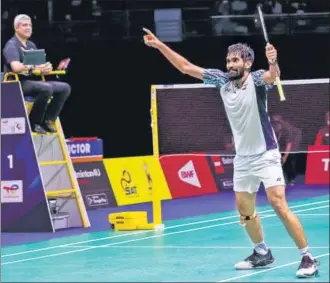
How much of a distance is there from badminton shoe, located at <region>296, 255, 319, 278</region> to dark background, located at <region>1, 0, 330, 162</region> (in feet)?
45.6

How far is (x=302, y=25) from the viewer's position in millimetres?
25078

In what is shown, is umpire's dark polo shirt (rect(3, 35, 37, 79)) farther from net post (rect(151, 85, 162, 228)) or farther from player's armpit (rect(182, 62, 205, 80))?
player's armpit (rect(182, 62, 205, 80))

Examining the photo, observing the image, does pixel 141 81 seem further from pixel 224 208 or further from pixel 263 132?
pixel 263 132

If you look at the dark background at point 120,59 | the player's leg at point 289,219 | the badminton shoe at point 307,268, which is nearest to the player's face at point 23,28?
the player's leg at point 289,219

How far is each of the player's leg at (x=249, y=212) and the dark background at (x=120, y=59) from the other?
1316 centimetres

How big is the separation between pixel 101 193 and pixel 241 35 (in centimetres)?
684

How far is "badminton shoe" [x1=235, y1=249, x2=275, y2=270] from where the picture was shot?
1066 cm

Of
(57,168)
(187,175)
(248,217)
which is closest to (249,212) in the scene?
(248,217)

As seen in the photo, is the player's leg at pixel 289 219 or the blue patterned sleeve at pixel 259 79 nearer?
the blue patterned sleeve at pixel 259 79

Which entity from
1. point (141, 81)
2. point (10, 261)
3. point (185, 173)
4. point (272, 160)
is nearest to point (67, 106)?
point (141, 81)

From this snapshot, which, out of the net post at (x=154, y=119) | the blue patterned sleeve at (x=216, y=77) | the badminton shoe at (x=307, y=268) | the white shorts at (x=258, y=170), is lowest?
the badminton shoe at (x=307, y=268)

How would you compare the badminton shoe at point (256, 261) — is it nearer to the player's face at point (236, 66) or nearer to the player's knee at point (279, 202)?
the player's knee at point (279, 202)

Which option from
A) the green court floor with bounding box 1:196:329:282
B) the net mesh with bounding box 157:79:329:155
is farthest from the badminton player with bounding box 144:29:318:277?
the net mesh with bounding box 157:79:329:155

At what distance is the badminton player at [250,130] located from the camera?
9.70 m
